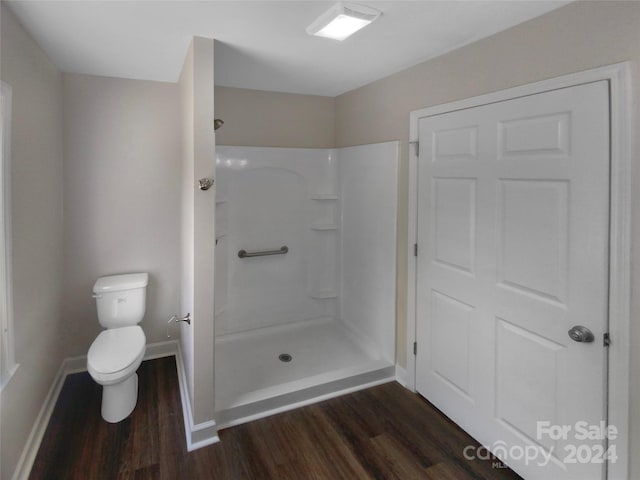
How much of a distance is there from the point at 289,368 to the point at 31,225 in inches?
76.5

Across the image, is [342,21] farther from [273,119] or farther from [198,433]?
[198,433]

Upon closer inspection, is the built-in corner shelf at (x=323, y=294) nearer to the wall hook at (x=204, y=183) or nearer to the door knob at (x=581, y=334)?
the wall hook at (x=204, y=183)

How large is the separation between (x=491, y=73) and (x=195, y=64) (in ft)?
5.14

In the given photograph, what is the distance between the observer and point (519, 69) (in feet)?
5.99

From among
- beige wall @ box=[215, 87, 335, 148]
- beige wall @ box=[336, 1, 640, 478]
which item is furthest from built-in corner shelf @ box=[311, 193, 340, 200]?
beige wall @ box=[336, 1, 640, 478]

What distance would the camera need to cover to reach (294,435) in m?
2.26

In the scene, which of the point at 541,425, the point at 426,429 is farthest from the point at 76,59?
the point at 541,425

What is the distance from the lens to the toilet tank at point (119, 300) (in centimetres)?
274

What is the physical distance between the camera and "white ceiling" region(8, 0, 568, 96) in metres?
1.68

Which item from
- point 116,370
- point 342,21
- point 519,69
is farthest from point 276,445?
point 519,69

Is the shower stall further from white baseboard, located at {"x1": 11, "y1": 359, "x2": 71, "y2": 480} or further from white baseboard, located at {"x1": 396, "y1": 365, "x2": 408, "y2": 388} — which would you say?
white baseboard, located at {"x1": 11, "y1": 359, "x2": 71, "y2": 480}

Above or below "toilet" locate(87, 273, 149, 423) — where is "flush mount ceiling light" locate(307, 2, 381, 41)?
above

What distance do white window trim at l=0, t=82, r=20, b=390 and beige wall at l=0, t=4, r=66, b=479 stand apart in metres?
0.06

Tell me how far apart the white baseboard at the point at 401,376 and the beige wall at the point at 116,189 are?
2.00 metres
